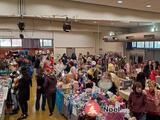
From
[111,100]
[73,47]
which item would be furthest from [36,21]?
[111,100]

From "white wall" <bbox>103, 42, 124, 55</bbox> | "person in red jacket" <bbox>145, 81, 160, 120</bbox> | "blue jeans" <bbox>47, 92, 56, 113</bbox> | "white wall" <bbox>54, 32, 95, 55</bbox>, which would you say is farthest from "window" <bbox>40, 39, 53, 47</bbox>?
"person in red jacket" <bbox>145, 81, 160, 120</bbox>

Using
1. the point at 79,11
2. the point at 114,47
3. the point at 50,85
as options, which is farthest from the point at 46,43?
the point at 50,85

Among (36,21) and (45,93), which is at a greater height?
(36,21)

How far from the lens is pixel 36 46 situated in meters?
22.0

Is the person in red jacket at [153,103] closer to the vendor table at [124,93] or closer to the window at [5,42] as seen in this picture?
the vendor table at [124,93]

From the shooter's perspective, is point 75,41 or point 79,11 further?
point 75,41

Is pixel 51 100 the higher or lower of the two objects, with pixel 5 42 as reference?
lower

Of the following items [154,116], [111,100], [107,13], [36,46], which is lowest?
[154,116]

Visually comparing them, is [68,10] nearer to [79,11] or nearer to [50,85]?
[79,11]

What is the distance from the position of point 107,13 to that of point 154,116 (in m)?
6.83

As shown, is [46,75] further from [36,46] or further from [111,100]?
[36,46]

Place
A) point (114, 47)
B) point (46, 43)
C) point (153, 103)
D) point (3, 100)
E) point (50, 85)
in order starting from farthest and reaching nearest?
1. point (114, 47)
2. point (46, 43)
3. point (50, 85)
4. point (3, 100)
5. point (153, 103)

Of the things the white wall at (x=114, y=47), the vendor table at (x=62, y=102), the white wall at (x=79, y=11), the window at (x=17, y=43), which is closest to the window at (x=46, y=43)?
the window at (x=17, y=43)

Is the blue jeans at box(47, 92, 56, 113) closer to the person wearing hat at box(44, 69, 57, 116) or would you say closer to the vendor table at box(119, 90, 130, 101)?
the person wearing hat at box(44, 69, 57, 116)
